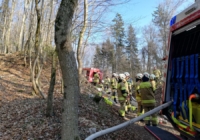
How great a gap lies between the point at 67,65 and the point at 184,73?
2196mm

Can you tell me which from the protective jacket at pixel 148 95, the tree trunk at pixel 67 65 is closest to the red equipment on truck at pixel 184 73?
the tree trunk at pixel 67 65

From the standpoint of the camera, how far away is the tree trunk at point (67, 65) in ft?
12.4

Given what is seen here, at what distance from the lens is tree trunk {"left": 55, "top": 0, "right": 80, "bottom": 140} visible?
3777mm

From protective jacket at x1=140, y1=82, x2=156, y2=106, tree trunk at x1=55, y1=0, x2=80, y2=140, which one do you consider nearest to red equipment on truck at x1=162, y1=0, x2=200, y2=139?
tree trunk at x1=55, y1=0, x2=80, y2=140

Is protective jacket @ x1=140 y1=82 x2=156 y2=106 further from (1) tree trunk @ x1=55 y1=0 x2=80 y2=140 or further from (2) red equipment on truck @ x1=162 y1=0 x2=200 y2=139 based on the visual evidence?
(1) tree trunk @ x1=55 y1=0 x2=80 y2=140

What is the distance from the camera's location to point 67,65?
3869 millimetres

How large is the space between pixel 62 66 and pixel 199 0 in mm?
2620

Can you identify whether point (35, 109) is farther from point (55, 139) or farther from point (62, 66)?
point (62, 66)

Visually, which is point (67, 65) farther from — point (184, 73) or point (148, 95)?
point (148, 95)

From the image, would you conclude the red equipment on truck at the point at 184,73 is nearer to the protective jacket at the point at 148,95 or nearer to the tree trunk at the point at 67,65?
the tree trunk at the point at 67,65

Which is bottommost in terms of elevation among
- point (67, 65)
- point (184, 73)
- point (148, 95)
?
point (148, 95)

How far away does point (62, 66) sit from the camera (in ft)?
12.8

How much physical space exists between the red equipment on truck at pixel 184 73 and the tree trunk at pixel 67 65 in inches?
77.0

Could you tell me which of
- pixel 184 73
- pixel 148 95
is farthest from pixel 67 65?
pixel 148 95
